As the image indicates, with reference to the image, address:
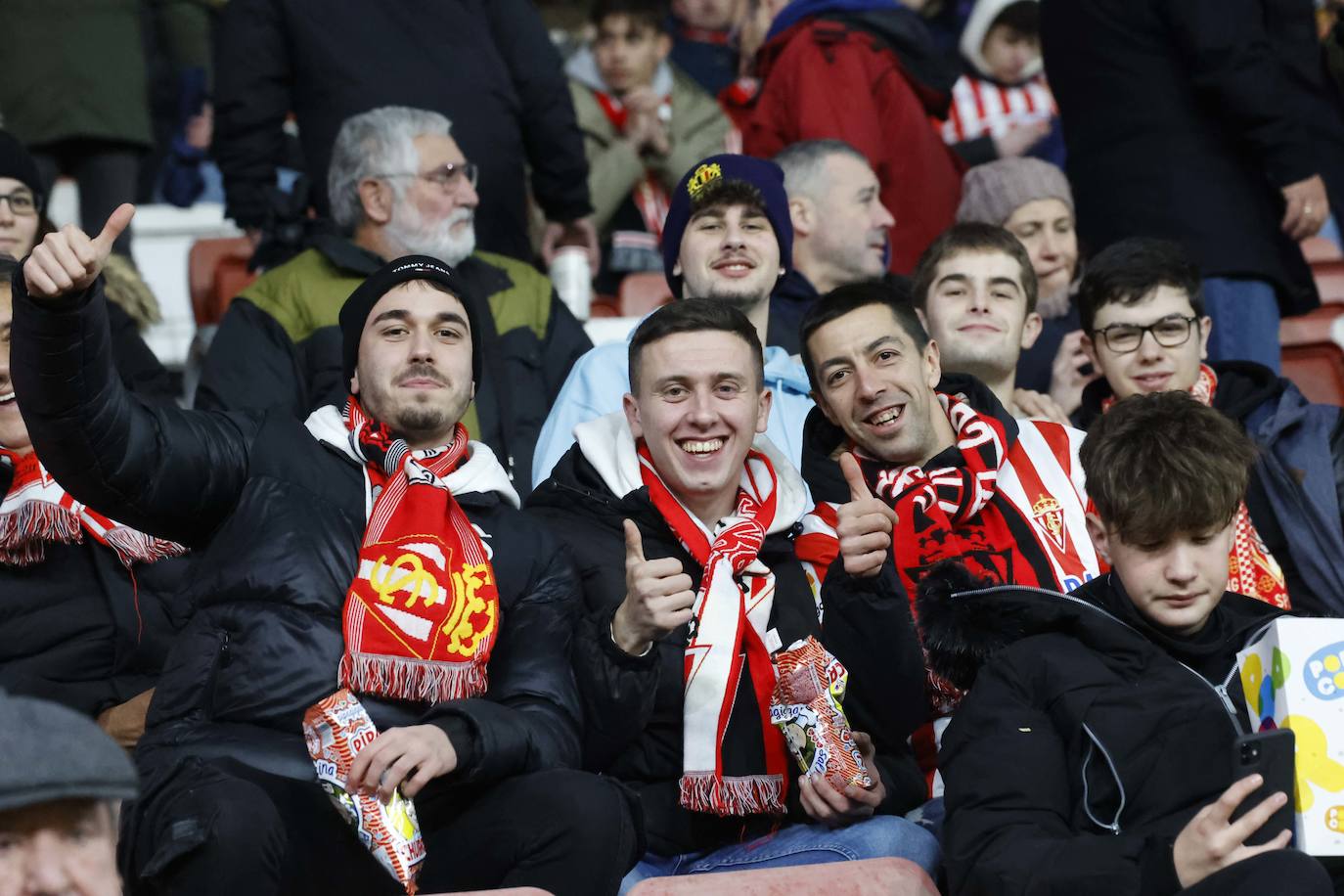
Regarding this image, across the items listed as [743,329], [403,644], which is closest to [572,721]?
[403,644]

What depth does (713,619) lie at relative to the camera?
12.1ft

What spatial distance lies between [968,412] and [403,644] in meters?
1.49

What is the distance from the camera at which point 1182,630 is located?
10.4 ft

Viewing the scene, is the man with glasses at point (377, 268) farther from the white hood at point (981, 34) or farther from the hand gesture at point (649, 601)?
the white hood at point (981, 34)

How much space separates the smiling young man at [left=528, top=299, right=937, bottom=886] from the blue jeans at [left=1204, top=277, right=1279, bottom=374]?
1.95 m

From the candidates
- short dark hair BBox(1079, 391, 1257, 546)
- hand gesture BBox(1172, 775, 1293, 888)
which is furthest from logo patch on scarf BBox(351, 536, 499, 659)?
hand gesture BBox(1172, 775, 1293, 888)

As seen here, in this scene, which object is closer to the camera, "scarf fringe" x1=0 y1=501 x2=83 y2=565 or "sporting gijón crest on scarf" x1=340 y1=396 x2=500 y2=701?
"sporting gijón crest on scarf" x1=340 y1=396 x2=500 y2=701

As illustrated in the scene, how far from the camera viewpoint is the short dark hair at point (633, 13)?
7035 mm

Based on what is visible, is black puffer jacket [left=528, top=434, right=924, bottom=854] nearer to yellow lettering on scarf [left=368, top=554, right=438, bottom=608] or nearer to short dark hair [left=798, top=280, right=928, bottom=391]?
yellow lettering on scarf [left=368, top=554, right=438, bottom=608]

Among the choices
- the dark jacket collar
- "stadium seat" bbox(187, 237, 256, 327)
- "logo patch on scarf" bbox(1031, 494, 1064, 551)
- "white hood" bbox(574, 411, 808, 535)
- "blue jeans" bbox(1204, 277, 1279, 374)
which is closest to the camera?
the dark jacket collar

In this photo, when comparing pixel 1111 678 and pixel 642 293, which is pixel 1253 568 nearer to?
pixel 1111 678

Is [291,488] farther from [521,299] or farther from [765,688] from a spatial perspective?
[521,299]

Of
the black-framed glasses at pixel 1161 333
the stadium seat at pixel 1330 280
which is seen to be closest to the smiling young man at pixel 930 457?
the black-framed glasses at pixel 1161 333

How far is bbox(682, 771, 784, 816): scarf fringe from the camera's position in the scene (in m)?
3.55
